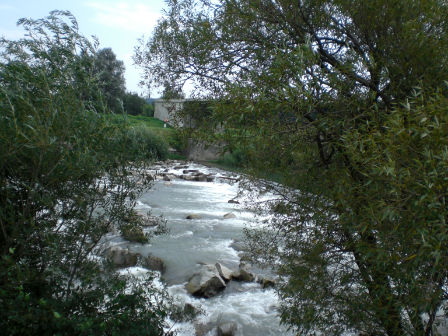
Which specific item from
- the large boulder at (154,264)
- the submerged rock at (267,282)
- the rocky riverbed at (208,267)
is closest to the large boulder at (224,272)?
the rocky riverbed at (208,267)

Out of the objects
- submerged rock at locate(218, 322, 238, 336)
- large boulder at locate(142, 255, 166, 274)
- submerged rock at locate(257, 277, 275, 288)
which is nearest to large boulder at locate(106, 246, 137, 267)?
large boulder at locate(142, 255, 166, 274)

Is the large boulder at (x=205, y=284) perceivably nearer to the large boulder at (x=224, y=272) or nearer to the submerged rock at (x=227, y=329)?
the large boulder at (x=224, y=272)

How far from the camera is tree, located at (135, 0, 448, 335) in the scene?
2816 mm

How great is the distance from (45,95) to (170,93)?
8.62 feet

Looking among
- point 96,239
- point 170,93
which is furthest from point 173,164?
point 96,239

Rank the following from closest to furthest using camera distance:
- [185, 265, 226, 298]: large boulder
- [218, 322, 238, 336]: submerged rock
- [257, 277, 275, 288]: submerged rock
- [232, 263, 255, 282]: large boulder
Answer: [218, 322, 238, 336]: submerged rock
[185, 265, 226, 298]: large boulder
[257, 277, 275, 288]: submerged rock
[232, 263, 255, 282]: large boulder

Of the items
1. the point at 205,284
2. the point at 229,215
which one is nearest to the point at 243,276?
the point at 205,284

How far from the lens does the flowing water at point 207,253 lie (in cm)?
758

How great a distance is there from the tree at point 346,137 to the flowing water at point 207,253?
238cm

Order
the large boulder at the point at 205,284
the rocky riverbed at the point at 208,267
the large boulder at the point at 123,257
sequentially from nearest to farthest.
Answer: the rocky riverbed at the point at 208,267
the large boulder at the point at 205,284
the large boulder at the point at 123,257

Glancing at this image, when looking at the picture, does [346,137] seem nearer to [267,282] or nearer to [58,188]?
[58,188]

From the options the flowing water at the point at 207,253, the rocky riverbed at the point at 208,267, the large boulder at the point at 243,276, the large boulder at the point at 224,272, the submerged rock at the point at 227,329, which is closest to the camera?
the submerged rock at the point at 227,329

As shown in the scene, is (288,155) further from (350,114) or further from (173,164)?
(173,164)

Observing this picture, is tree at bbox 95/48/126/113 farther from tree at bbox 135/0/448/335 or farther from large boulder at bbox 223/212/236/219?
large boulder at bbox 223/212/236/219
